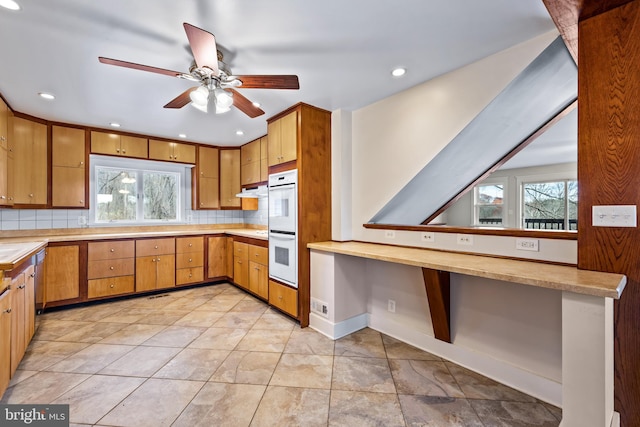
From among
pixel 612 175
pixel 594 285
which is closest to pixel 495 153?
pixel 612 175

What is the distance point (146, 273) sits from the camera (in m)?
3.91

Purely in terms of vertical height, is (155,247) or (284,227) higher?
(284,227)

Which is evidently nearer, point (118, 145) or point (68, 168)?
point (68, 168)

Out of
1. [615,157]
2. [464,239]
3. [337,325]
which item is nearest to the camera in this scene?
[615,157]

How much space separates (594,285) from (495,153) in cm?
170

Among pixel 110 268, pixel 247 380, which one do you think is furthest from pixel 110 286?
pixel 247 380

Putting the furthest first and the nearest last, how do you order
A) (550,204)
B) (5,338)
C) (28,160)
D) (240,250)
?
1. (550,204)
2. (240,250)
3. (28,160)
4. (5,338)

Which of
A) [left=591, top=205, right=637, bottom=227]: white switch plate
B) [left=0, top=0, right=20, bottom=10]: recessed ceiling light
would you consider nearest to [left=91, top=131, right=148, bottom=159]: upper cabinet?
[left=0, top=0, right=20, bottom=10]: recessed ceiling light

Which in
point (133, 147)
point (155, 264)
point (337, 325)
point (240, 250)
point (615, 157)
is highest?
point (133, 147)

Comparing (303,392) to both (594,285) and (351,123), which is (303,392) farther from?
(351,123)

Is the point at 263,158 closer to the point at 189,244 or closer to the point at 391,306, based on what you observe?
the point at 189,244

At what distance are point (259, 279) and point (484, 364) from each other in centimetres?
261

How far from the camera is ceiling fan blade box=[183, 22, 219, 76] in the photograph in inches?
56.6

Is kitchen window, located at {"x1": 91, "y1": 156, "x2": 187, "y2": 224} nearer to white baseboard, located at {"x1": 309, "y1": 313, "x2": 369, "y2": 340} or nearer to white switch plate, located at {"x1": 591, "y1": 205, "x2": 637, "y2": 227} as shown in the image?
white baseboard, located at {"x1": 309, "y1": 313, "x2": 369, "y2": 340}
